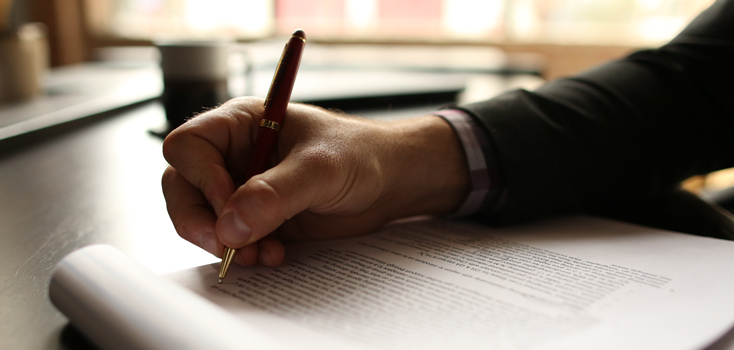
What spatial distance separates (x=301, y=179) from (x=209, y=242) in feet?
0.30

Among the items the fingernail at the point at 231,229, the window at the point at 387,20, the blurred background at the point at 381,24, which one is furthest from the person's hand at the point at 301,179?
the window at the point at 387,20

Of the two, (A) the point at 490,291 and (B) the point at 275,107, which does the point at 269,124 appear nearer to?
(B) the point at 275,107

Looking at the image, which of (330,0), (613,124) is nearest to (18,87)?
(613,124)

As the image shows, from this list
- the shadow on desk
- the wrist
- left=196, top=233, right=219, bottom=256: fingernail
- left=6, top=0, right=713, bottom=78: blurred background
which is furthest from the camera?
left=6, top=0, right=713, bottom=78: blurred background

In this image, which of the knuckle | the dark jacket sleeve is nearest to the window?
the dark jacket sleeve

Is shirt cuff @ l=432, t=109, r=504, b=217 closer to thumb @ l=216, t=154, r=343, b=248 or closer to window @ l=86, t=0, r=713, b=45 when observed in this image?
thumb @ l=216, t=154, r=343, b=248

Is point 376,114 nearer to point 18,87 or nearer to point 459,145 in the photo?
point 459,145

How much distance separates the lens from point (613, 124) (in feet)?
1.91

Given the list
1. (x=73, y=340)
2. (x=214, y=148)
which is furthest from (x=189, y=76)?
(x=73, y=340)

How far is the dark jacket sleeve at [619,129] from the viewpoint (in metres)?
0.55

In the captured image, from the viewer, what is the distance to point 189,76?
86cm

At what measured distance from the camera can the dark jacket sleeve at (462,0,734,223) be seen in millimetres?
550

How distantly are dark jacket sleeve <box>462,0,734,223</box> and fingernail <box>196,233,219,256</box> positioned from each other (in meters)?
0.29

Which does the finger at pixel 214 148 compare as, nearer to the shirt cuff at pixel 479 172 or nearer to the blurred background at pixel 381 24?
the shirt cuff at pixel 479 172
